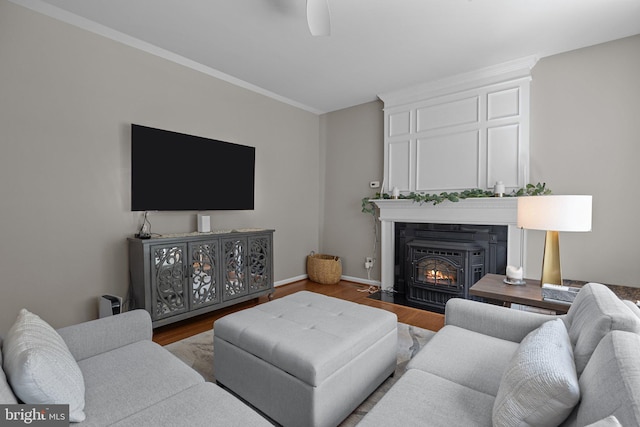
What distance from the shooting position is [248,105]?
388cm

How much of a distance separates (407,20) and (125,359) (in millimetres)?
2954

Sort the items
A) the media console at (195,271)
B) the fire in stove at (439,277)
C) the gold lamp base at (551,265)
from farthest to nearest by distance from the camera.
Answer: the fire in stove at (439,277) < the media console at (195,271) < the gold lamp base at (551,265)

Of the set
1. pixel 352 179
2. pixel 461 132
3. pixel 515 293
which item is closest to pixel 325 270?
pixel 352 179

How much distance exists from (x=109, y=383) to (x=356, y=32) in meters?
2.91

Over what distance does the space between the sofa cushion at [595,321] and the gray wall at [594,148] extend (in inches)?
78.5

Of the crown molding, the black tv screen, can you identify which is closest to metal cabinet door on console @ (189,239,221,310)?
the black tv screen

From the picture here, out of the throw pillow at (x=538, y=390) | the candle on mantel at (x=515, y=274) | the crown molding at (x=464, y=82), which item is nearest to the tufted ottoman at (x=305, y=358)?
the throw pillow at (x=538, y=390)

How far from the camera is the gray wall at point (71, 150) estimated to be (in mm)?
2266

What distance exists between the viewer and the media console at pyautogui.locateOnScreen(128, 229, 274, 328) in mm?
2631

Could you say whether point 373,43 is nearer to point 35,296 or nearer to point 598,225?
point 598,225

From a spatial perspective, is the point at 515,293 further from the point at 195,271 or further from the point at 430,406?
the point at 195,271

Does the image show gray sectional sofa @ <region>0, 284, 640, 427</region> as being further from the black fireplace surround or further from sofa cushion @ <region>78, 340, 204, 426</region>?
the black fireplace surround

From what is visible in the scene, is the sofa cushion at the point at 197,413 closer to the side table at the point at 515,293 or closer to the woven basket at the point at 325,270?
the side table at the point at 515,293

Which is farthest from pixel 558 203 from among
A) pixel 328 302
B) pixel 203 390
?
pixel 203 390
